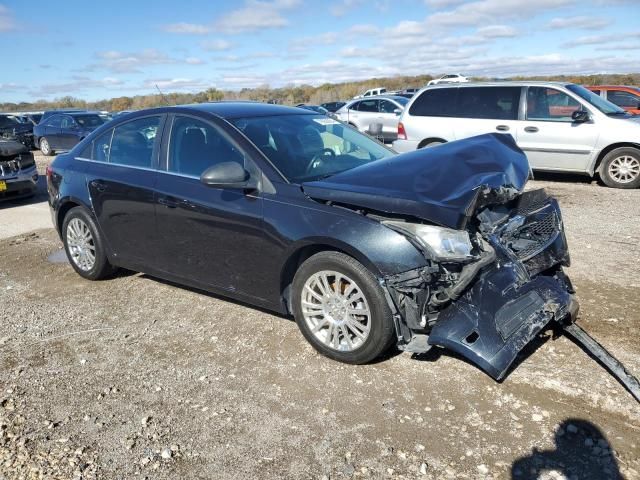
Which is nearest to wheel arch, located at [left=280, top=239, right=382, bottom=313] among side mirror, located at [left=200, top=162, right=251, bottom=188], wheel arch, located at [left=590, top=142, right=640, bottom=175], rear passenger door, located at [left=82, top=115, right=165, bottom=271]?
side mirror, located at [left=200, top=162, right=251, bottom=188]

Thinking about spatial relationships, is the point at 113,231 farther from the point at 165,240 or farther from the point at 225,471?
the point at 225,471

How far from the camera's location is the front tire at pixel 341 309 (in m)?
3.53

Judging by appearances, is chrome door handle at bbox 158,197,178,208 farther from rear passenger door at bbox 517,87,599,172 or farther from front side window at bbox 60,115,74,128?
front side window at bbox 60,115,74,128

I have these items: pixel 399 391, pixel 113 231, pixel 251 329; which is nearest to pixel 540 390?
pixel 399 391

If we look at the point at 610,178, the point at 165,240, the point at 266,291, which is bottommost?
the point at 610,178

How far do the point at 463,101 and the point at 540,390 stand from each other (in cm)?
811

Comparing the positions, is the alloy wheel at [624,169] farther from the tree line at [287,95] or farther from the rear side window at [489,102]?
the tree line at [287,95]

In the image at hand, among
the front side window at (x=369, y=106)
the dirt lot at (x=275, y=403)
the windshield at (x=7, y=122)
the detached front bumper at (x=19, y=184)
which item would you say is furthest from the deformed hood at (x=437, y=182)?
the windshield at (x=7, y=122)

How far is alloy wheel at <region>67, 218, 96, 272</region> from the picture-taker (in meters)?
5.61

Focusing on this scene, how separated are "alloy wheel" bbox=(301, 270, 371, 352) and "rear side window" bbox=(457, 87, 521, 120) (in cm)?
770

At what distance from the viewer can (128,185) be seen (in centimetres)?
494

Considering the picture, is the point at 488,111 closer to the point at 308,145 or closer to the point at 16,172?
the point at 308,145

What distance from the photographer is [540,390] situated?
3.41 metres

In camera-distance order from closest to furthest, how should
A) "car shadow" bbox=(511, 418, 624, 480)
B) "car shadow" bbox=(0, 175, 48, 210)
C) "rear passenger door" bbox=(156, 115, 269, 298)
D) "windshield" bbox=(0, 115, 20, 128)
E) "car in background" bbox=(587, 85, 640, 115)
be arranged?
1. "car shadow" bbox=(511, 418, 624, 480)
2. "rear passenger door" bbox=(156, 115, 269, 298)
3. "car shadow" bbox=(0, 175, 48, 210)
4. "car in background" bbox=(587, 85, 640, 115)
5. "windshield" bbox=(0, 115, 20, 128)
